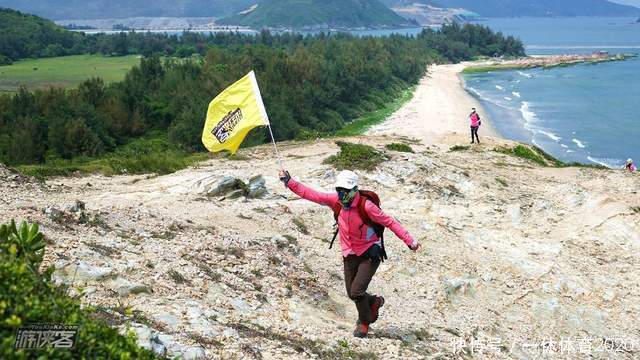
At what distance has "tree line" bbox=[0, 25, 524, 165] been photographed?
3484 centimetres

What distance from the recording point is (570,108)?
76625 mm

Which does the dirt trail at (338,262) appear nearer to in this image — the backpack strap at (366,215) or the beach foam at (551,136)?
the backpack strap at (366,215)

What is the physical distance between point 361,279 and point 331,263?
176 inches

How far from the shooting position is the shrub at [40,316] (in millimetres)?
4316

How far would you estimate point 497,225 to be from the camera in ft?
61.4

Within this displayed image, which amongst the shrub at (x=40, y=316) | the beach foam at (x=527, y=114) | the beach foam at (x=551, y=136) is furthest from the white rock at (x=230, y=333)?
the beach foam at (x=527, y=114)

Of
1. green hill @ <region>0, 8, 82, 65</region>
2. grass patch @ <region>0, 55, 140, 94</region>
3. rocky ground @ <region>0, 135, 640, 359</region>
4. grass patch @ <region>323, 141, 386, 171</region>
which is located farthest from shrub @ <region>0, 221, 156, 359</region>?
green hill @ <region>0, 8, 82, 65</region>

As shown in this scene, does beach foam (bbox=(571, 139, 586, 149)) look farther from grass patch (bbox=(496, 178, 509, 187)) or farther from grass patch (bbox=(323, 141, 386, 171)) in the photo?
grass patch (bbox=(323, 141, 386, 171))

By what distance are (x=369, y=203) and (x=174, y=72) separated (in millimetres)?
50799

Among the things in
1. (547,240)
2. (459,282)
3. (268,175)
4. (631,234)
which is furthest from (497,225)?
(268,175)

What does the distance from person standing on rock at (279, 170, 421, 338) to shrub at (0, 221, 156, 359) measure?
399 cm

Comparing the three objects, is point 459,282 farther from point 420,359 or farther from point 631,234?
point 631,234

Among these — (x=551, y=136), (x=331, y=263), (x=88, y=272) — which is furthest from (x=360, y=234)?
(x=551, y=136)

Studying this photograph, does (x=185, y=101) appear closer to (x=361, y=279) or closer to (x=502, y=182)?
(x=502, y=182)
